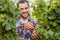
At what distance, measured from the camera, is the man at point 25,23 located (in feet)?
10.6

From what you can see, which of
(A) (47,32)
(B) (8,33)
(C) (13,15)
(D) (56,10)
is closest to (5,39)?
(B) (8,33)

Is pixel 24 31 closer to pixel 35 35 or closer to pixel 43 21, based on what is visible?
pixel 35 35

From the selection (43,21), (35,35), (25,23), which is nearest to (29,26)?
(25,23)

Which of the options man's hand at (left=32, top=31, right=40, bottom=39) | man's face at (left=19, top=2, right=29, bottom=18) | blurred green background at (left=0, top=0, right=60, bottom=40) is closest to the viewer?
blurred green background at (left=0, top=0, right=60, bottom=40)

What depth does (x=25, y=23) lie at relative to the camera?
327cm

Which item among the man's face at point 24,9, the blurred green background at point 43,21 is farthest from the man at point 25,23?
the blurred green background at point 43,21

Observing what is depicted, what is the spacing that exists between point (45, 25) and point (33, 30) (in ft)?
1.96

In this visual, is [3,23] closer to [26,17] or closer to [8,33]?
[8,33]

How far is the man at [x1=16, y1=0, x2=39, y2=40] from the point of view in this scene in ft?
10.6

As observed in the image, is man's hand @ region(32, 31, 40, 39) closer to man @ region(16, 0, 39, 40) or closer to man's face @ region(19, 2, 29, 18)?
man @ region(16, 0, 39, 40)

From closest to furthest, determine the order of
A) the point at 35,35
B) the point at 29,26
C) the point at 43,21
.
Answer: the point at 43,21
the point at 35,35
the point at 29,26

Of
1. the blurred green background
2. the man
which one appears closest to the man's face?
the man

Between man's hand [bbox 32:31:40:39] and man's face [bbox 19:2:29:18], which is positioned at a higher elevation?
man's face [bbox 19:2:29:18]

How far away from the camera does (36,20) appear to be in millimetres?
3168
